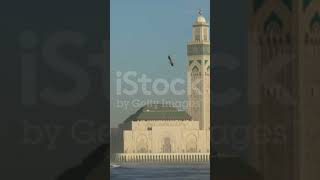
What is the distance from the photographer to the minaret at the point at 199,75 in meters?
51.5

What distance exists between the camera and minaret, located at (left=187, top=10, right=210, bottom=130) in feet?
169

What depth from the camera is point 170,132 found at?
4734 cm

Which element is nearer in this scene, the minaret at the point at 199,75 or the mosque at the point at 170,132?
the mosque at the point at 170,132

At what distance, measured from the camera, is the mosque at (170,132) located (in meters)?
47.2

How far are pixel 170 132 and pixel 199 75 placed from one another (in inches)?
334

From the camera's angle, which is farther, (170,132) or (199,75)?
(199,75)

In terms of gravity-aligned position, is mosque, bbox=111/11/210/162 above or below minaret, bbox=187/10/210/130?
below

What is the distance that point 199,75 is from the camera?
2142 inches

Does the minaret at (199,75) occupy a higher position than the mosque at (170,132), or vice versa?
the minaret at (199,75)

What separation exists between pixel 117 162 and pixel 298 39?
47664 mm

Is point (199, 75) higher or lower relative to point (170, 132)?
higher
